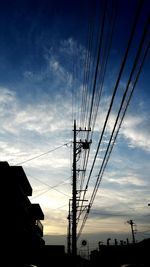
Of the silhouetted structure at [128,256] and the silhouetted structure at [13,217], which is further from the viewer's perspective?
the silhouetted structure at [128,256]

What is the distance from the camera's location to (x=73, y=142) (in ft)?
69.9

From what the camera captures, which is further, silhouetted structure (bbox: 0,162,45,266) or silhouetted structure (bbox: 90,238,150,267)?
silhouetted structure (bbox: 90,238,150,267)

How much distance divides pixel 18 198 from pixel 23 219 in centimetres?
289

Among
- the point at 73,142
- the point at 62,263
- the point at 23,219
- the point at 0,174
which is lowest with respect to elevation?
the point at 62,263

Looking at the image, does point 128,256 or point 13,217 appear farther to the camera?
point 128,256

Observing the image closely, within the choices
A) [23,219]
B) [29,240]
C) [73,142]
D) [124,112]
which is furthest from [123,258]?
[124,112]

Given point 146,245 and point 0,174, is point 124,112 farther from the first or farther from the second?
point 146,245

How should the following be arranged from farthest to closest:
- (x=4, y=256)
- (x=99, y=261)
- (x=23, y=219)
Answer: (x=99, y=261) → (x=23, y=219) → (x=4, y=256)

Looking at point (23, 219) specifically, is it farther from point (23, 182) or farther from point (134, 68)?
point (134, 68)

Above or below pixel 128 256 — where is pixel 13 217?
above

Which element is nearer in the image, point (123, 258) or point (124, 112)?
point (124, 112)

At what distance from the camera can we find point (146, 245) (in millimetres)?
35781

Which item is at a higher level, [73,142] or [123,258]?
[73,142]

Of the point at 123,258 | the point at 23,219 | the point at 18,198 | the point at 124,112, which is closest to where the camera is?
the point at 124,112
